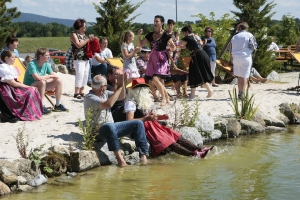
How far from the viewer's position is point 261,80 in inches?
622

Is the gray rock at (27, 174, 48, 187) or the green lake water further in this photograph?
the gray rock at (27, 174, 48, 187)

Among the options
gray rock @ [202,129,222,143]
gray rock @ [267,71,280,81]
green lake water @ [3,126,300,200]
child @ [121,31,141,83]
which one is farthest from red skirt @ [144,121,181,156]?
gray rock @ [267,71,280,81]

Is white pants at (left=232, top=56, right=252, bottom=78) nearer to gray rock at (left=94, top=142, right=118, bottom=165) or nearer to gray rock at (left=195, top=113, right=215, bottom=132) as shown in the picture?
gray rock at (left=195, top=113, right=215, bottom=132)

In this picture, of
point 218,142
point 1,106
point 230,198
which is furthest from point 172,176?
point 1,106

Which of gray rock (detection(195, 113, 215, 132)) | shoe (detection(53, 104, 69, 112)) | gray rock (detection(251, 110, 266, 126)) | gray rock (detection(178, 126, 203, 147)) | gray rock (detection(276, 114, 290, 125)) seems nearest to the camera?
gray rock (detection(178, 126, 203, 147))

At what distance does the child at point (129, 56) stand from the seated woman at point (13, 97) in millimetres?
2209

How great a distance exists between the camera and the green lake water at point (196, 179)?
6801 mm

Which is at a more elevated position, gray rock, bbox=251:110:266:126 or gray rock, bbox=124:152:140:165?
gray rock, bbox=251:110:266:126

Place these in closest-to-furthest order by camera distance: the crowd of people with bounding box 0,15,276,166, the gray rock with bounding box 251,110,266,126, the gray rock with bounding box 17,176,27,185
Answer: the gray rock with bounding box 17,176,27,185
the crowd of people with bounding box 0,15,276,166
the gray rock with bounding box 251,110,266,126

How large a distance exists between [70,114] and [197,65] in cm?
298

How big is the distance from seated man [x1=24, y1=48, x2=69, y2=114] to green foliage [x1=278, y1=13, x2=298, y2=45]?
2065cm

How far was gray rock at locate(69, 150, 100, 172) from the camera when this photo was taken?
25.1 ft

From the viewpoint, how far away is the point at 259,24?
18953 mm

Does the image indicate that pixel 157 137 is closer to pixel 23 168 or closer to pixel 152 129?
pixel 152 129
